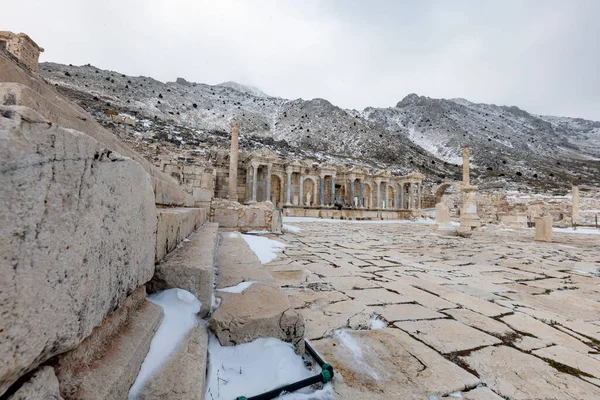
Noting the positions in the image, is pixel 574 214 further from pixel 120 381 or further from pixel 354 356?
pixel 120 381

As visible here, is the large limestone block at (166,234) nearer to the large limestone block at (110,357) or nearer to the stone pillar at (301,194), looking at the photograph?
the large limestone block at (110,357)

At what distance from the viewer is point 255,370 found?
1.34m

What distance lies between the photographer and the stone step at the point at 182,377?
0.94 metres

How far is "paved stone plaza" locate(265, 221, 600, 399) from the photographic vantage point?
1.44m

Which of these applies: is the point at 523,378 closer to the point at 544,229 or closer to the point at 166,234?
the point at 166,234

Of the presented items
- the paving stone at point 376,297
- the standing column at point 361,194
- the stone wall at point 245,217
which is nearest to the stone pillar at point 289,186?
the standing column at point 361,194

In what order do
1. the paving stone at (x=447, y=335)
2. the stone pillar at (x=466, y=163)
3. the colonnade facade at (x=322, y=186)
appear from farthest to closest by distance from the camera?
1. the colonnade facade at (x=322, y=186)
2. the stone pillar at (x=466, y=163)
3. the paving stone at (x=447, y=335)

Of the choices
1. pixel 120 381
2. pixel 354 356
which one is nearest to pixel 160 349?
pixel 120 381

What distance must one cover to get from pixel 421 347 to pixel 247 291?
1200mm

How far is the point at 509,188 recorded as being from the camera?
30.0 meters

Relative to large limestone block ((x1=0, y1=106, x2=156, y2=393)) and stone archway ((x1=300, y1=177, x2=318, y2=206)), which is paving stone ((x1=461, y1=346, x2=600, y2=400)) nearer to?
large limestone block ((x1=0, y1=106, x2=156, y2=393))

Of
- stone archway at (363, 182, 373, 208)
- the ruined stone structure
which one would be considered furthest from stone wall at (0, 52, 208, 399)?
stone archway at (363, 182, 373, 208)

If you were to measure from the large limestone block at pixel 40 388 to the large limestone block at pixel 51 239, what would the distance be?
34 millimetres

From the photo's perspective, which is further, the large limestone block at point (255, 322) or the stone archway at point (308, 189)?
the stone archway at point (308, 189)
